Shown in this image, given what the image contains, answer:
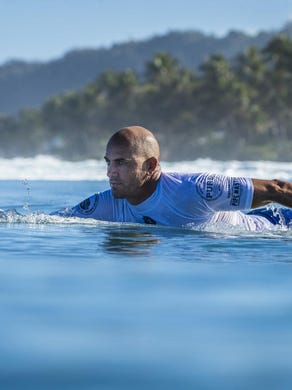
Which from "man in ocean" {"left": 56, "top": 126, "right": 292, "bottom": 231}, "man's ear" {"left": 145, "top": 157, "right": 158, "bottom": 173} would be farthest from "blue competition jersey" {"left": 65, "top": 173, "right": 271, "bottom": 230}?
"man's ear" {"left": 145, "top": 157, "right": 158, "bottom": 173}

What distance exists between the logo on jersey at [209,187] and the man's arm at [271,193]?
0.80 feet

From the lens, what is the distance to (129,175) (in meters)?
6.38

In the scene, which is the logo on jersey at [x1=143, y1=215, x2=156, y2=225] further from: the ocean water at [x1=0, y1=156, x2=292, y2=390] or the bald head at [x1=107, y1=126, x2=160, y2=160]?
the ocean water at [x1=0, y1=156, x2=292, y2=390]

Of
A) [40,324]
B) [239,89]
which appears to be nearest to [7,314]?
[40,324]

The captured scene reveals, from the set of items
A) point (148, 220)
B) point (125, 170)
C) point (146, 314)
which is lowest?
point (146, 314)

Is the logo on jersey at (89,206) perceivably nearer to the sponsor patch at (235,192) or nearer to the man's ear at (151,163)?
the man's ear at (151,163)

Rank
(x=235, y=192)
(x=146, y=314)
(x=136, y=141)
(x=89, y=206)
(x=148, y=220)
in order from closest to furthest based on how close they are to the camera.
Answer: (x=146, y=314) → (x=235, y=192) → (x=136, y=141) → (x=148, y=220) → (x=89, y=206)

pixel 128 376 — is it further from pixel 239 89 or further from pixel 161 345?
pixel 239 89

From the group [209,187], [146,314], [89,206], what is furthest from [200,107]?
[146,314]

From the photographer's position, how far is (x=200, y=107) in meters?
97.3

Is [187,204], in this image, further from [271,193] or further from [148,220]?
[271,193]

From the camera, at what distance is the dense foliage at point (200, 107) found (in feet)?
293

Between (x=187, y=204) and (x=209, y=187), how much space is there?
26 cm

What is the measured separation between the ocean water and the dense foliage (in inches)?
3102
